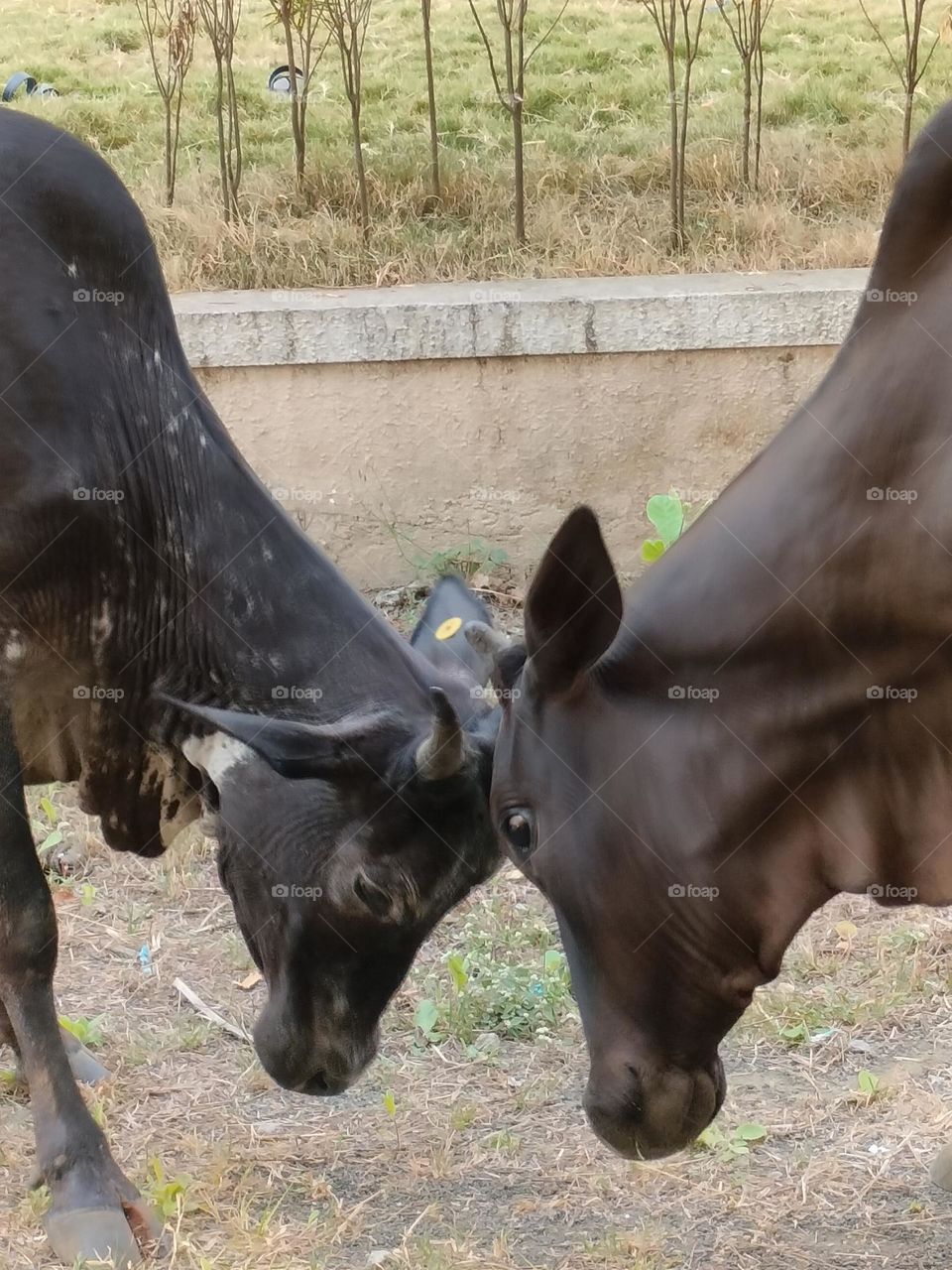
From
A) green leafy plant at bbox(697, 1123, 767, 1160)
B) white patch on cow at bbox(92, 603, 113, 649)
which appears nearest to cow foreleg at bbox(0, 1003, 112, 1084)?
white patch on cow at bbox(92, 603, 113, 649)

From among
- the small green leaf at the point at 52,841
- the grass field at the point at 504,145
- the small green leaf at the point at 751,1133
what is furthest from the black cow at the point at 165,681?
the grass field at the point at 504,145

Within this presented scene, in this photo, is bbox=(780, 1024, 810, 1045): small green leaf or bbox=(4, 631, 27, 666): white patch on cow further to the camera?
bbox=(780, 1024, 810, 1045): small green leaf

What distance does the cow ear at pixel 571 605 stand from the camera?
2.29 metres

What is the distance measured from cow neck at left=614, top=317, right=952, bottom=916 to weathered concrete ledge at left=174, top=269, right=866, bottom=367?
3563 millimetres

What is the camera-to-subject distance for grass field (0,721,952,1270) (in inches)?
121

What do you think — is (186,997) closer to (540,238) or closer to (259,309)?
(259,309)

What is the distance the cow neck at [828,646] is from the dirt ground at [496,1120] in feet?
3.51

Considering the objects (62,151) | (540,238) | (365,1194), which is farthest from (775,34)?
(365,1194)

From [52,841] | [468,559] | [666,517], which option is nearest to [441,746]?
[52,841]

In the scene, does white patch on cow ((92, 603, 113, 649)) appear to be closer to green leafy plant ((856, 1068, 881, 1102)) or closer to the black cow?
the black cow

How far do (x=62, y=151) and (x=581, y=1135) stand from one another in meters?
2.21

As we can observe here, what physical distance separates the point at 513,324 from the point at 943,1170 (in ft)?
11.4

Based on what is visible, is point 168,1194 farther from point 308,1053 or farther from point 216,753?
point 216,753

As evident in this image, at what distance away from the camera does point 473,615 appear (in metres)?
3.16
